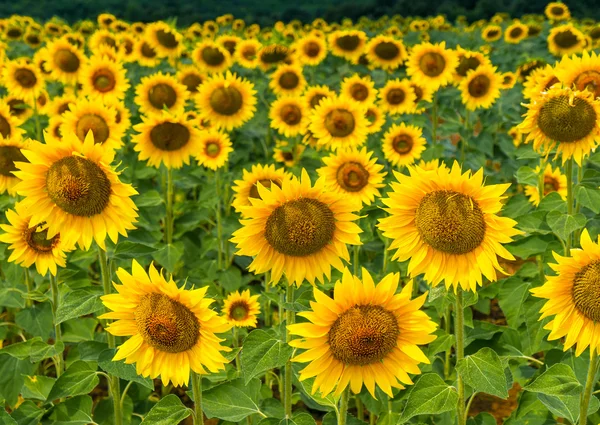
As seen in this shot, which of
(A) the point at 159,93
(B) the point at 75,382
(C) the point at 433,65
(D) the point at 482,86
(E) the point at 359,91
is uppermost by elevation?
(C) the point at 433,65

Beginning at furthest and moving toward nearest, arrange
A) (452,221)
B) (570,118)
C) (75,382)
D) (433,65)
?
(433,65), (570,118), (75,382), (452,221)

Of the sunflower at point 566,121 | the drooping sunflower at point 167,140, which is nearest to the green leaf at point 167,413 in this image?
the sunflower at point 566,121

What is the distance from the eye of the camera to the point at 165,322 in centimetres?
217

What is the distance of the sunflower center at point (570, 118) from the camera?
3111 millimetres

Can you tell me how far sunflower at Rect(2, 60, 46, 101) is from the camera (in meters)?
6.09

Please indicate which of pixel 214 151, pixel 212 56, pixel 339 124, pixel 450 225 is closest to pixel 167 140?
pixel 214 151

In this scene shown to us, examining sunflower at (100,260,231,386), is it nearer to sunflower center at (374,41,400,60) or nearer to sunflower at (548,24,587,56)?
sunflower center at (374,41,400,60)

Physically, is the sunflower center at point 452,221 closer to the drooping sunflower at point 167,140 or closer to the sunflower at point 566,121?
the sunflower at point 566,121

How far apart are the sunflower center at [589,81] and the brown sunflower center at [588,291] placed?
174 centimetres

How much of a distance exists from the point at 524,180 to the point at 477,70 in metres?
2.63

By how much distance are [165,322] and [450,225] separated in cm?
103

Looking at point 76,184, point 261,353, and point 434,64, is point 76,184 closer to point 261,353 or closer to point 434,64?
point 261,353

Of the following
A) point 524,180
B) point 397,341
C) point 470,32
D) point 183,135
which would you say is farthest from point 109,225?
point 470,32

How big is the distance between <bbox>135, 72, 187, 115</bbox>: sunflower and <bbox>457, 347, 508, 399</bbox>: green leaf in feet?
13.1
